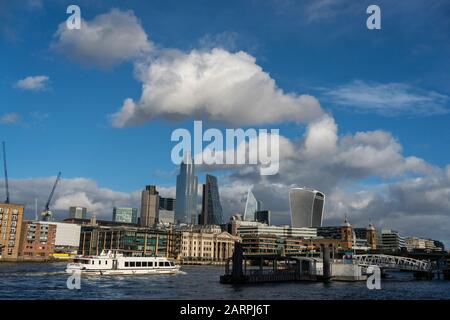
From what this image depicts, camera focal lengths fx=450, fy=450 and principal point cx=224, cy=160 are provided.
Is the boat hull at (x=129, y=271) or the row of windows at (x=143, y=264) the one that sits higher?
the row of windows at (x=143, y=264)

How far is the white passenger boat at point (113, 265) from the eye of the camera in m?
113

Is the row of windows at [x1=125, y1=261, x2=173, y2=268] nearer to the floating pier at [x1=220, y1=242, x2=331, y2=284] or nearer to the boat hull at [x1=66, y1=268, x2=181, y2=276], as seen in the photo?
the boat hull at [x1=66, y1=268, x2=181, y2=276]

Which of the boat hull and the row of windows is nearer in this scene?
the boat hull

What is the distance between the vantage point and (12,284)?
8000cm

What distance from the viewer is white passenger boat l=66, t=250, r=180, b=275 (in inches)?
4451

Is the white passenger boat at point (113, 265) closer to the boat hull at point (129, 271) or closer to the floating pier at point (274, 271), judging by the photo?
the boat hull at point (129, 271)

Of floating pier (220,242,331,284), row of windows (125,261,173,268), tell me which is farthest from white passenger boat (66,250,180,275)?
floating pier (220,242,331,284)

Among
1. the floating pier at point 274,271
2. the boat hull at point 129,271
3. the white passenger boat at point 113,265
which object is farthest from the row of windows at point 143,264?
the floating pier at point 274,271
